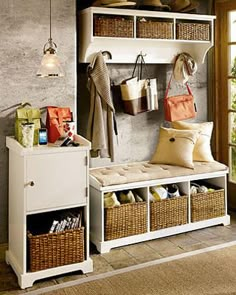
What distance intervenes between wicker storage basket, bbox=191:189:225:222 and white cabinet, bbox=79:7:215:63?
135cm

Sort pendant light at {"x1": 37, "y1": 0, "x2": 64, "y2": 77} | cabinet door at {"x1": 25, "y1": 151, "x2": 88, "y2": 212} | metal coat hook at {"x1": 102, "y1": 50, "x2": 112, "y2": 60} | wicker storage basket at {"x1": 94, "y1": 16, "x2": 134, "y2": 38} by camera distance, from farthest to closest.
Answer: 1. metal coat hook at {"x1": 102, "y1": 50, "x2": 112, "y2": 60}
2. wicker storage basket at {"x1": 94, "y1": 16, "x2": 134, "y2": 38}
3. pendant light at {"x1": 37, "y1": 0, "x2": 64, "y2": 77}
4. cabinet door at {"x1": 25, "y1": 151, "x2": 88, "y2": 212}

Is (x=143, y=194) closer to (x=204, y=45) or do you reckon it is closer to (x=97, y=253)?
(x=97, y=253)

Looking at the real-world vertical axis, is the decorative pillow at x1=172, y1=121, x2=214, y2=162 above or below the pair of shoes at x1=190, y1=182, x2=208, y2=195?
above

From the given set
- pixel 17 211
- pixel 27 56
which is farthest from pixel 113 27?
pixel 17 211

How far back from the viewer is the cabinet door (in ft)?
9.67

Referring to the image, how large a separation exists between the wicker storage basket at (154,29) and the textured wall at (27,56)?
2.13 feet

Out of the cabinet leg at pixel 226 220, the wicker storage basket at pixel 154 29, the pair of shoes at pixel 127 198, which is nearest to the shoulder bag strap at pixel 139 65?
the wicker storage basket at pixel 154 29

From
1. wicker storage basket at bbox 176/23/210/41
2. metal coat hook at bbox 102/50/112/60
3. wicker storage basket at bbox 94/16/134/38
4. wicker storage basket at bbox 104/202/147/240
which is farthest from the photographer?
wicker storage basket at bbox 176/23/210/41

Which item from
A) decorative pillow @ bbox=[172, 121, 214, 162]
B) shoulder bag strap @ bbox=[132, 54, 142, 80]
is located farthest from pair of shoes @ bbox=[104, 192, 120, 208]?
shoulder bag strap @ bbox=[132, 54, 142, 80]

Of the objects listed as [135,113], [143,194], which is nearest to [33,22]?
[135,113]

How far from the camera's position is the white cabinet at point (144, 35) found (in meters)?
3.69

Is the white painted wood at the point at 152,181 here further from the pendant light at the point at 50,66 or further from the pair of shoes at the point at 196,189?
the pendant light at the point at 50,66

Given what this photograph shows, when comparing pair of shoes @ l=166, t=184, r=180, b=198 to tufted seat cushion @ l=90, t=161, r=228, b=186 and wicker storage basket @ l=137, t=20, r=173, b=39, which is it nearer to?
tufted seat cushion @ l=90, t=161, r=228, b=186

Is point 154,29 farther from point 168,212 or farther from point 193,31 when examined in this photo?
point 168,212
